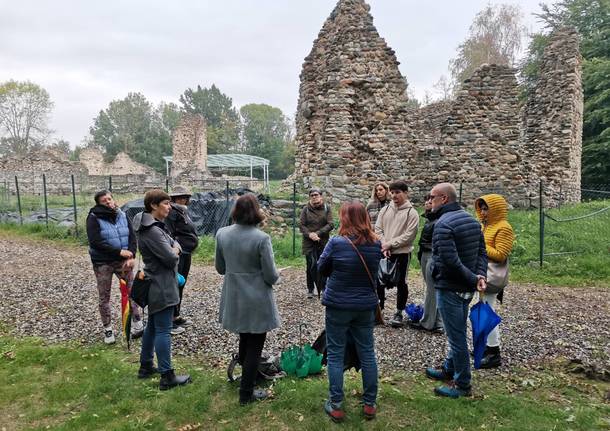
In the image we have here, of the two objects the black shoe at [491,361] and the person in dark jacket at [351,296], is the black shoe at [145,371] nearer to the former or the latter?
the person in dark jacket at [351,296]

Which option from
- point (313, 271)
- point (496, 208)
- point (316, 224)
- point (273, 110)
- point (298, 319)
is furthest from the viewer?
point (273, 110)

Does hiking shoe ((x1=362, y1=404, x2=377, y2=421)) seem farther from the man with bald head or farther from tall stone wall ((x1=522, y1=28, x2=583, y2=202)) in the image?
tall stone wall ((x1=522, y1=28, x2=583, y2=202))

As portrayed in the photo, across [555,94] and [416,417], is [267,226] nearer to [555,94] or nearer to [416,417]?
[416,417]

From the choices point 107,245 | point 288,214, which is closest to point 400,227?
point 107,245

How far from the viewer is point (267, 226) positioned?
1230 centimetres

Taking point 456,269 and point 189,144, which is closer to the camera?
point 456,269

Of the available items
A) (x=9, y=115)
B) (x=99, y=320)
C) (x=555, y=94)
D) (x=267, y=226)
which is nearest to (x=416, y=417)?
(x=99, y=320)

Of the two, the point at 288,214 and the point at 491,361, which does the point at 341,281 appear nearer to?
the point at 491,361

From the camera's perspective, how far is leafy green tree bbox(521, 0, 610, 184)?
19.0 metres

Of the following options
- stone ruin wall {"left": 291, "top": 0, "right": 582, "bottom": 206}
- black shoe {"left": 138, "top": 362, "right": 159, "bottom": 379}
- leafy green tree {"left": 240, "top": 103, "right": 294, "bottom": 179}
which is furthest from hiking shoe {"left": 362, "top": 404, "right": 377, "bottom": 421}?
leafy green tree {"left": 240, "top": 103, "right": 294, "bottom": 179}

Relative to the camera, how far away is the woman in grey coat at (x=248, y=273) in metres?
3.54

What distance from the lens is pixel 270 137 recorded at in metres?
60.2

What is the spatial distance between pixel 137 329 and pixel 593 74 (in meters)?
21.9

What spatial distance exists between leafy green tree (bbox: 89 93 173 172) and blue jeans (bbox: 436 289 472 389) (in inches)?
2124
